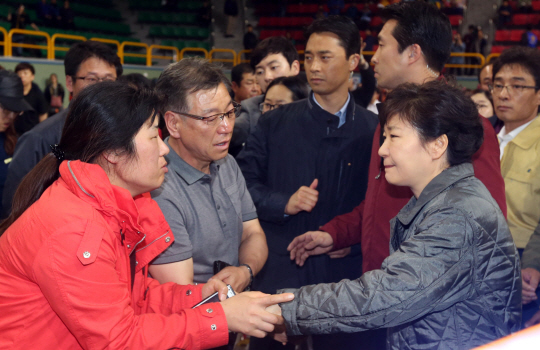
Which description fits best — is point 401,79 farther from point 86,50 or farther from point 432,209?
point 86,50

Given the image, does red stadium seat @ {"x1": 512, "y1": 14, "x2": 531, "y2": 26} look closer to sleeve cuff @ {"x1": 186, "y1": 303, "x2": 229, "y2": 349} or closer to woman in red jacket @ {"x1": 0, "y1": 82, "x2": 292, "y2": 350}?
woman in red jacket @ {"x1": 0, "y1": 82, "x2": 292, "y2": 350}

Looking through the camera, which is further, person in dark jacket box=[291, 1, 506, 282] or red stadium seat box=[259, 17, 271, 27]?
red stadium seat box=[259, 17, 271, 27]

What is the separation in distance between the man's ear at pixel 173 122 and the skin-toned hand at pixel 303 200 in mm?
764

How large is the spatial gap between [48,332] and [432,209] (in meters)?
1.26

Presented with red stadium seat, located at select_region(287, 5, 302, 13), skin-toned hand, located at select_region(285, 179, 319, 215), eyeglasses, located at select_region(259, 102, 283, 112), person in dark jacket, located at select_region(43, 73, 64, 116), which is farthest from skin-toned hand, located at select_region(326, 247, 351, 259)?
red stadium seat, located at select_region(287, 5, 302, 13)

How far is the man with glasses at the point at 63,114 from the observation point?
2.83 m

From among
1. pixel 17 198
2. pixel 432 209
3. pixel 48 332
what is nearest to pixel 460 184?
pixel 432 209

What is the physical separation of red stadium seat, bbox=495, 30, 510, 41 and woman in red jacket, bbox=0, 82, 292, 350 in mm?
15495

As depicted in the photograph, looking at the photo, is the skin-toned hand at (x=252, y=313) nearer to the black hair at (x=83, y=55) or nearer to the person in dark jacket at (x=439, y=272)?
the person in dark jacket at (x=439, y=272)

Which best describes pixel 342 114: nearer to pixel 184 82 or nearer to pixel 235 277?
pixel 184 82

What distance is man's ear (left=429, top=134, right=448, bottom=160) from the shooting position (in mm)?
1690

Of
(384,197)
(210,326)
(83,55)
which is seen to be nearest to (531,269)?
(384,197)

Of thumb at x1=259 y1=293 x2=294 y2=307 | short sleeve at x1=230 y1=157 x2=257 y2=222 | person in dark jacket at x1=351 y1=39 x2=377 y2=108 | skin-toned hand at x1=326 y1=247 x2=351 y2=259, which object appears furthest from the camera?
person in dark jacket at x1=351 y1=39 x2=377 y2=108

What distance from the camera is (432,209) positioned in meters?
1.58
